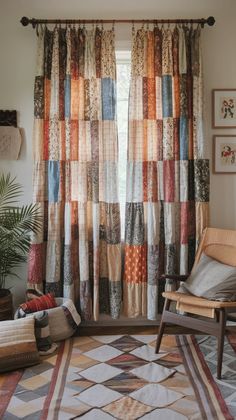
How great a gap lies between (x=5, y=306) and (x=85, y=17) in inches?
90.7

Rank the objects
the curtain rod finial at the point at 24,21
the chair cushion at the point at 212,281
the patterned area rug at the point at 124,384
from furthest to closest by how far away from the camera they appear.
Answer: the curtain rod finial at the point at 24,21
the chair cushion at the point at 212,281
the patterned area rug at the point at 124,384

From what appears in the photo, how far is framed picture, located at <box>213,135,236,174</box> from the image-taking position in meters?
3.24

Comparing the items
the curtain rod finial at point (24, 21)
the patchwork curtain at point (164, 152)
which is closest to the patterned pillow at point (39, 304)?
the patchwork curtain at point (164, 152)

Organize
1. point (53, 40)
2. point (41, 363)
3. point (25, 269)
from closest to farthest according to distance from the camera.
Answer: point (41, 363) < point (53, 40) < point (25, 269)

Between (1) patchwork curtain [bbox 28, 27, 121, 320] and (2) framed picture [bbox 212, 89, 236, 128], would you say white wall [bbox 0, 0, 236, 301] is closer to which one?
(2) framed picture [bbox 212, 89, 236, 128]

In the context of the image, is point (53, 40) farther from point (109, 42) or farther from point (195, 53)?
point (195, 53)

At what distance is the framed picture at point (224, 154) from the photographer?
3240 mm

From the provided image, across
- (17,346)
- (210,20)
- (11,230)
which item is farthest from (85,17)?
(17,346)

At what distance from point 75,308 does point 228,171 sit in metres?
1.63

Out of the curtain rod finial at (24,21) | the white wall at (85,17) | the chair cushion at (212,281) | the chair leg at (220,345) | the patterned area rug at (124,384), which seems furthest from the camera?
the white wall at (85,17)

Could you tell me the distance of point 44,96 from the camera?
3109mm

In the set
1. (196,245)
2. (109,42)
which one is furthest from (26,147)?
(196,245)

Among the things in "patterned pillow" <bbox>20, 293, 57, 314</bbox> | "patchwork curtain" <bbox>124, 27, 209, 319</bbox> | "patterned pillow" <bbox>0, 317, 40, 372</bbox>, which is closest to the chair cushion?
"patchwork curtain" <bbox>124, 27, 209, 319</bbox>

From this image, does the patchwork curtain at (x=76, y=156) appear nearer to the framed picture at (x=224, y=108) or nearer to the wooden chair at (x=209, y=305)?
the wooden chair at (x=209, y=305)
